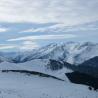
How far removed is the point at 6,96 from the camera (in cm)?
2536

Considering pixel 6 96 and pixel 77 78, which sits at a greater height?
pixel 6 96

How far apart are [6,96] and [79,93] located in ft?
33.5

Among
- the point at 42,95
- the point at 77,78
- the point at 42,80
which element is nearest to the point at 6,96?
the point at 42,95

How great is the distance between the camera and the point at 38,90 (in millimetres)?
Answer: 32625

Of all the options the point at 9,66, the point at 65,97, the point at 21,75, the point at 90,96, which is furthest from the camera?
the point at 9,66

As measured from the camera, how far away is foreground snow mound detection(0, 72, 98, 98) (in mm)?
28602

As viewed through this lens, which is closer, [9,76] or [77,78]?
[9,76]

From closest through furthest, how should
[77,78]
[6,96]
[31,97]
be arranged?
1. [6,96]
2. [31,97]
3. [77,78]

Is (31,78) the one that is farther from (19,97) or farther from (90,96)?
(19,97)

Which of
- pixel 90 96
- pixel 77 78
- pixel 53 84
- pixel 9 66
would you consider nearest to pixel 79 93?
pixel 90 96

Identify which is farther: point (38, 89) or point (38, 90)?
point (38, 89)

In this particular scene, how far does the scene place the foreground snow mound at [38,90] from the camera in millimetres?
28602

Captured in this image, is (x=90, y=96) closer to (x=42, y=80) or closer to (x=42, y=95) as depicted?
(x=42, y=95)

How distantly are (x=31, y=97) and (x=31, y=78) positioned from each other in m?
17.2
